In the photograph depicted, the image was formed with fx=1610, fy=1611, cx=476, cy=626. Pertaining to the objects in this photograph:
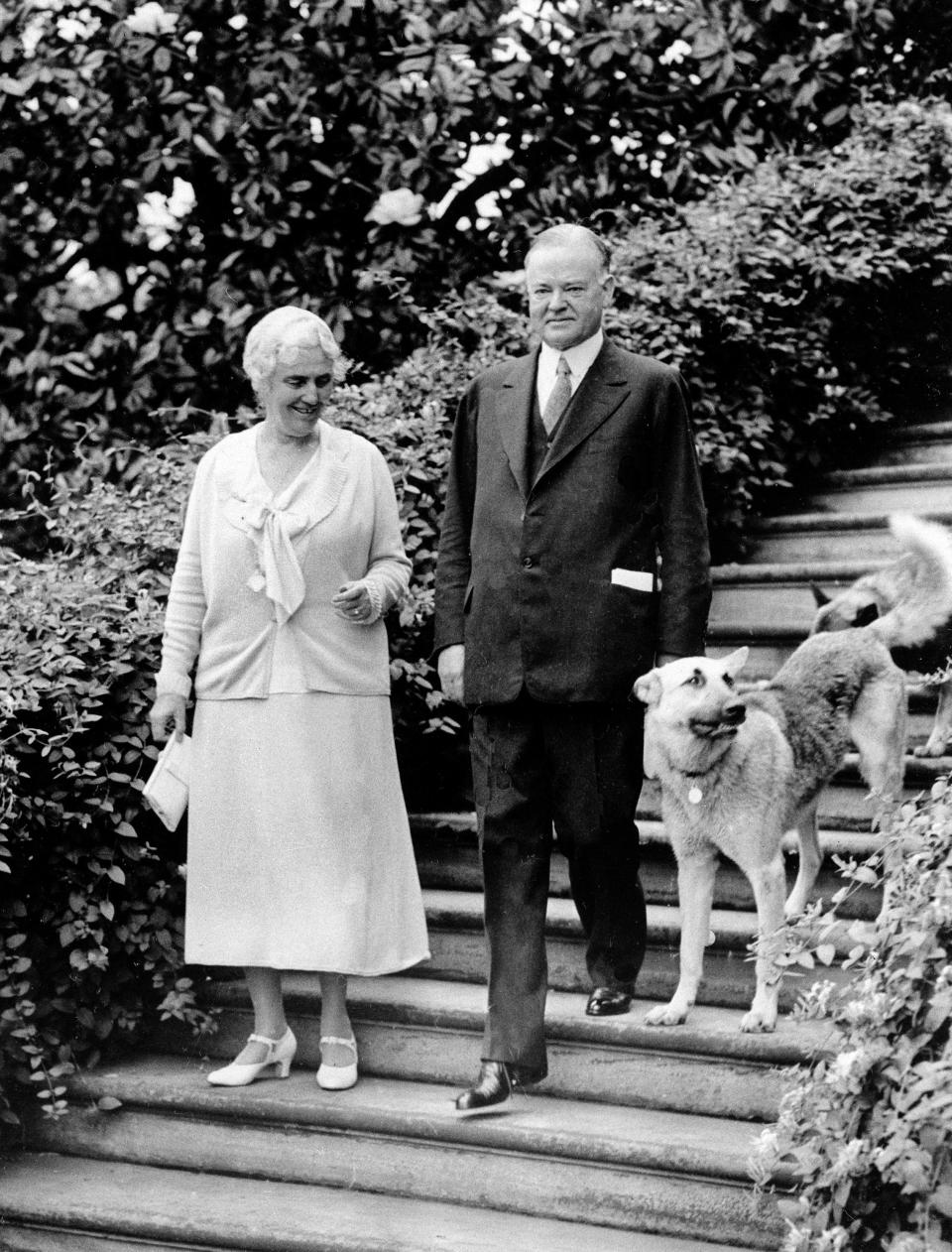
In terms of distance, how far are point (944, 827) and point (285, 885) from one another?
196cm

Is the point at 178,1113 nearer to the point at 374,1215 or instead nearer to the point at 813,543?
the point at 374,1215

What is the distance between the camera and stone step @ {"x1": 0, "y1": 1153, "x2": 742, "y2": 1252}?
379cm

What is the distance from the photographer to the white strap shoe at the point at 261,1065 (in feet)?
14.5

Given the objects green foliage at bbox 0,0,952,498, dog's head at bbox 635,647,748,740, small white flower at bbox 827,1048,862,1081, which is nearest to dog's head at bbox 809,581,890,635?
dog's head at bbox 635,647,748,740

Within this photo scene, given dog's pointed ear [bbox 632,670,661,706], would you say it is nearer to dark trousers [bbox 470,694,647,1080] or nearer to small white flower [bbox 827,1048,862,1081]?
dark trousers [bbox 470,694,647,1080]

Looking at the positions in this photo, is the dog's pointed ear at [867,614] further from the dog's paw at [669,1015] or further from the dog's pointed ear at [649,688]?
the dog's paw at [669,1015]

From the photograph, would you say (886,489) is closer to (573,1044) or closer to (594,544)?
(594,544)

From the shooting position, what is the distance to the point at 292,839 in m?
4.33

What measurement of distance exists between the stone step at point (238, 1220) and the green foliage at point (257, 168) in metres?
4.46

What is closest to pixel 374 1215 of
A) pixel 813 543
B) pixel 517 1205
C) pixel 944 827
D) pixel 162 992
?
pixel 517 1205

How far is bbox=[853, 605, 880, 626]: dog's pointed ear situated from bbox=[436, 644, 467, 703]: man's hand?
4.71 ft

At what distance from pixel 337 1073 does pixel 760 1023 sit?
115cm

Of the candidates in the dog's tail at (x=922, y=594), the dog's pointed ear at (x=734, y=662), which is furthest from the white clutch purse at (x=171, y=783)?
the dog's tail at (x=922, y=594)

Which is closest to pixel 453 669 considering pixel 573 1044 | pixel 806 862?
pixel 573 1044
